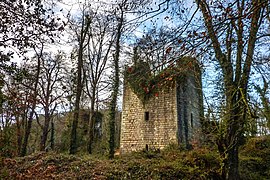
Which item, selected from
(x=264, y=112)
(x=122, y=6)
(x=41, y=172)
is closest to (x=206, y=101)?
(x=264, y=112)

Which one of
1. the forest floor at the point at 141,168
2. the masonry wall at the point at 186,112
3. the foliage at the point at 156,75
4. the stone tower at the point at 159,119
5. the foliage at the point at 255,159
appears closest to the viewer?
the foliage at the point at 156,75

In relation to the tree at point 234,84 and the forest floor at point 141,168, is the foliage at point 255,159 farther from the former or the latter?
the tree at point 234,84

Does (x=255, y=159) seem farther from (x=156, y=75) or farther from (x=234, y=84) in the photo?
(x=156, y=75)

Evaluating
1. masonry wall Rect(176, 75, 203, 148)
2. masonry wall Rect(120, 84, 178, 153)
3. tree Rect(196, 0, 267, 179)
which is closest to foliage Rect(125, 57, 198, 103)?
tree Rect(196, 0, 267, 179)

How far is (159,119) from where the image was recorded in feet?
56.1

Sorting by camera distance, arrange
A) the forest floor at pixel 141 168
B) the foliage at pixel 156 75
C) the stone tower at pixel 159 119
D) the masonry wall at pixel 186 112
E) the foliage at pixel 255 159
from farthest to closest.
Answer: the masonry wall at pixel 186 112 → the stone tower at pixel 159 119 → the foliage at pixel 255 159 → the forest floor at pixel 141 168 → the foliage at pixel 156 75

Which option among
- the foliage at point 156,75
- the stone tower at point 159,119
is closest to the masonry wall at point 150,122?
the stone tower at point 159,119

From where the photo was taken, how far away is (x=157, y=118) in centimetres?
1717

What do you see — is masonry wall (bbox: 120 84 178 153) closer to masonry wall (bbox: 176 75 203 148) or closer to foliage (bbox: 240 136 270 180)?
masonry wall (bbox: 176 75 203 148)

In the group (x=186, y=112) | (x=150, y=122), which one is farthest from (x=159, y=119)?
(x=186, y=112)

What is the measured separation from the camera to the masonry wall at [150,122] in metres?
16.5

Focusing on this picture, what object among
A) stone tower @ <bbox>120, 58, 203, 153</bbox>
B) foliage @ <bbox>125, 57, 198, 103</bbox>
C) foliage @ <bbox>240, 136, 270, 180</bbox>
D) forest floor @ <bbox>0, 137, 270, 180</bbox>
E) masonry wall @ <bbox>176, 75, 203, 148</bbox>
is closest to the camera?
foliage @ <bbox>125, 57, 198, 103</bbox>

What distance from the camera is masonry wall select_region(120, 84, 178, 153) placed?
16.5 m

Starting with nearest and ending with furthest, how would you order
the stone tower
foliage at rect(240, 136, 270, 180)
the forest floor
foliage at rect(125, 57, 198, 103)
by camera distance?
foliage at rect(125, 57, 198, 103)
the forest floor
foliage at rect(240, 136, 270, 180)
the stone tower
